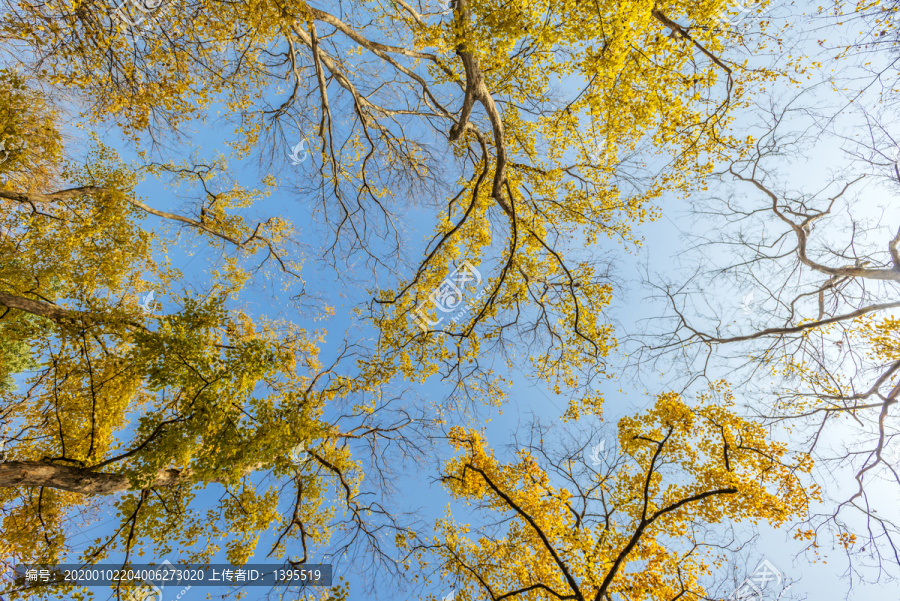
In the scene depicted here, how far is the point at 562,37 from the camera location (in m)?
4.30

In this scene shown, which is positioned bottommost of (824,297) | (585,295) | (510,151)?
(824,297)

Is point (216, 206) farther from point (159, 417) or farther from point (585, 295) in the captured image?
point (585, 295)

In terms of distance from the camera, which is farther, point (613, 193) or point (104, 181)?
point (104, 181)

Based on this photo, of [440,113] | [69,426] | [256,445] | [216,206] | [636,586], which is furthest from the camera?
[216,206]

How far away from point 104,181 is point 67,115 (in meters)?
1.45

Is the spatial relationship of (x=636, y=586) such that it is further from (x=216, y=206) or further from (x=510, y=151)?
(x=216, y=206)

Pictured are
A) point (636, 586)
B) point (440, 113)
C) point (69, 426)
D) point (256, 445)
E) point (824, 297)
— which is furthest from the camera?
point (440, 113)

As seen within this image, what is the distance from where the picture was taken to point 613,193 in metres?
6.95

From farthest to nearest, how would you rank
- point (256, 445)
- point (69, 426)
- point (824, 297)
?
point (824, 297), point (69, 426), point (256, 445)

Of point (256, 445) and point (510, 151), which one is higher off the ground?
point (510, 151)

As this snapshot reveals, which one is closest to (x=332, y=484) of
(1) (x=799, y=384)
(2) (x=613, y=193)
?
(2) (x=613, y=193)

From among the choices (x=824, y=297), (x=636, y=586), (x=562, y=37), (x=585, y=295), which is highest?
(x=562, y=37)

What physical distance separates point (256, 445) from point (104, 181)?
8733 mm

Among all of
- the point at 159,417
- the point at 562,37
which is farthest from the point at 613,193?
the point at 159,417
